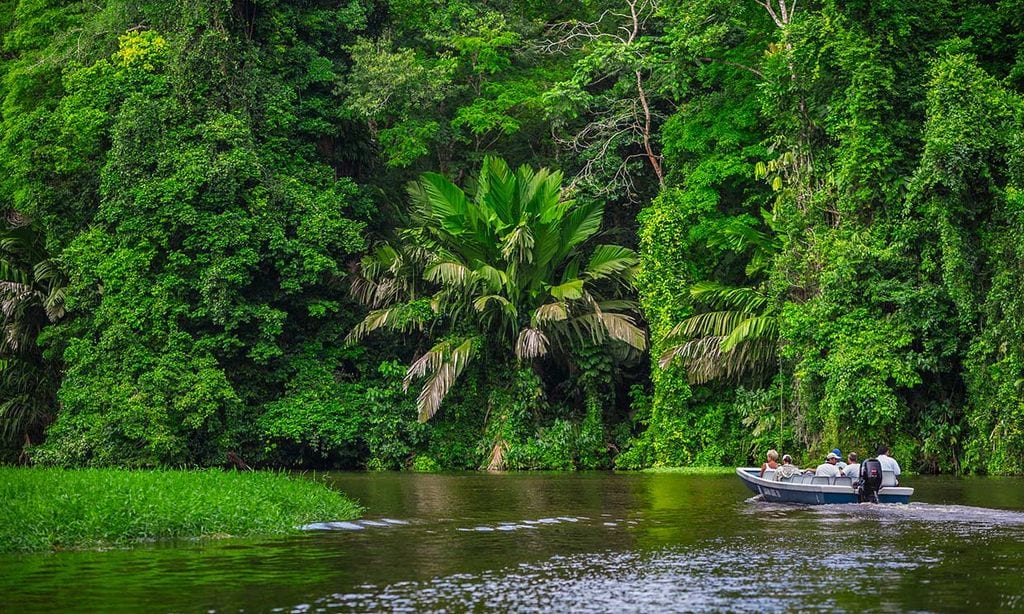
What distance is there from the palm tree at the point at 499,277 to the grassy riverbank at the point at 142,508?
1418cm

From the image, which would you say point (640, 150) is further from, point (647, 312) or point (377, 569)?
point (377, 569)

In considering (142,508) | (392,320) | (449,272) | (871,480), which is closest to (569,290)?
(449,272)

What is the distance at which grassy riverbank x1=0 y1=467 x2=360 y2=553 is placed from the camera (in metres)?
14.5

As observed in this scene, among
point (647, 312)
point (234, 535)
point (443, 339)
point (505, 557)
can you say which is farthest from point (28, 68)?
point (505, 557)

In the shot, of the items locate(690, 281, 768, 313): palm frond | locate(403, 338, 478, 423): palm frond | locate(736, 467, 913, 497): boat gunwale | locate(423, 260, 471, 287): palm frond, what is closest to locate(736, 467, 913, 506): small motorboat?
locate(736, 467, 913, 497): boat gunwale

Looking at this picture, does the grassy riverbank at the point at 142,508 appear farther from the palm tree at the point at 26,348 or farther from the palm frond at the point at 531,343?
the palm tree at the point at 26,348

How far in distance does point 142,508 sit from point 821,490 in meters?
11.4

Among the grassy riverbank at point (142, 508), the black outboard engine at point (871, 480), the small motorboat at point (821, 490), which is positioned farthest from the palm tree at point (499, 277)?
Answer: the grassy riverbank at point (142, 508)

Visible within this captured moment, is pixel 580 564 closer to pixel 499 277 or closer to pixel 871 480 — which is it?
pixel 871 480

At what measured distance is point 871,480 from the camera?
2008 cm

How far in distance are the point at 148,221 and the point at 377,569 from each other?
72.8 feet

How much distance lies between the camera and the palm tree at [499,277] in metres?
33.6

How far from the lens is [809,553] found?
13.9 meters

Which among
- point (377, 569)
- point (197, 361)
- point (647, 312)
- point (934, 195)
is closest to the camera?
point (377, 569)
